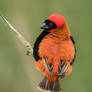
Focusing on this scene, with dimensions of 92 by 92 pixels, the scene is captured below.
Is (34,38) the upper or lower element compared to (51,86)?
upper

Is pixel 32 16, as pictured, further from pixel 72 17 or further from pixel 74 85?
pixel 74 85

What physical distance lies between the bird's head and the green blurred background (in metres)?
0.44

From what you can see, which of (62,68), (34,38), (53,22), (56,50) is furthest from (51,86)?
(34,38)

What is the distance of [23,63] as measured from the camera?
428 cm

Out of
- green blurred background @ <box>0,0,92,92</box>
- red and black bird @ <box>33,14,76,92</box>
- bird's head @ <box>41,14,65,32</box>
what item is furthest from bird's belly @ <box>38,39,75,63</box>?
green blurred background @ <box>0,0,92,92</box>

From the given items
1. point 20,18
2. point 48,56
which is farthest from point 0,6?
point 48,56

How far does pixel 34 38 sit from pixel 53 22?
2.45ft

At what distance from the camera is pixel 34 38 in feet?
14.3

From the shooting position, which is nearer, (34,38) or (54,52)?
(54,52)

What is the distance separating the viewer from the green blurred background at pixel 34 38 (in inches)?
163

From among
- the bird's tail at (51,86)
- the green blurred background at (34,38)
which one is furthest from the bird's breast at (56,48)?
the green blurred background at (34,38)

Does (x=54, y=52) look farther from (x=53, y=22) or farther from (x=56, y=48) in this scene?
(x=53, y=22)

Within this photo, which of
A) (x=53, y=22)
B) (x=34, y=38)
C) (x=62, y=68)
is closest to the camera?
(x=62, y=68)

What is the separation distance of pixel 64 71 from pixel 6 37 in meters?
1.11
